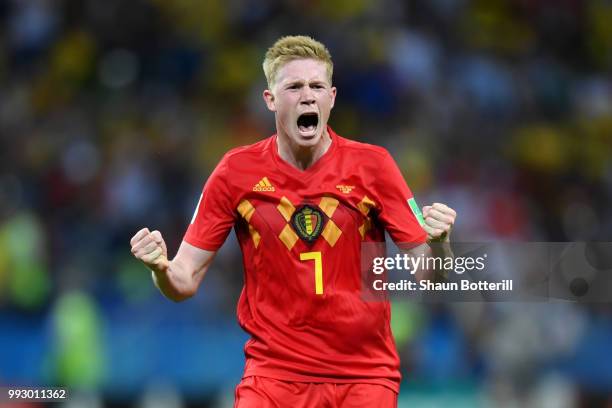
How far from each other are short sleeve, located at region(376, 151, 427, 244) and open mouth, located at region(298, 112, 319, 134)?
340mm

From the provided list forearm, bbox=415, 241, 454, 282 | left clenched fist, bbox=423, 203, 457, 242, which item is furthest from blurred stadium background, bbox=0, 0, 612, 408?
left clenched fist, bbox=423, 203, 457, 242

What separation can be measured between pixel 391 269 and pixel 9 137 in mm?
7123

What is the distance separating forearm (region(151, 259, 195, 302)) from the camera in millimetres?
4617

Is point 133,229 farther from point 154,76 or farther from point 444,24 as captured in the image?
point 444,24

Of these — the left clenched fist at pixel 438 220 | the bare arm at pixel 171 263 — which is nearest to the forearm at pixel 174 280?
the bare arm at pixel 171 263

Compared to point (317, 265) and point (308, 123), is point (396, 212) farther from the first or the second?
point (308, 123)

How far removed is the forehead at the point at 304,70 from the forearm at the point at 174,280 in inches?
35.4

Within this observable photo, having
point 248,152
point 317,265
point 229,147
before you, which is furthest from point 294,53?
point 229,147

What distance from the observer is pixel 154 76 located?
11.3m

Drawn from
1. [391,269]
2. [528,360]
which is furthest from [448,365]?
[391,269]

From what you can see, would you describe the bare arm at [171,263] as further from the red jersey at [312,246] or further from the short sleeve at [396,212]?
the short sleeve at [396,212]

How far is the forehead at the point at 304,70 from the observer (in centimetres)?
468

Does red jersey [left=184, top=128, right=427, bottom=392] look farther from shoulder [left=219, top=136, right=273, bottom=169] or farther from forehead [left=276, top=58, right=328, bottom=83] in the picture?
forehead [left=276, top=58, right=328, bottom=83]

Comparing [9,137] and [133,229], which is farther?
[9,137]
